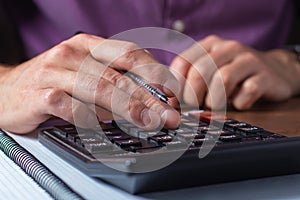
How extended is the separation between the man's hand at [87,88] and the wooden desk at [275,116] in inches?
4.3

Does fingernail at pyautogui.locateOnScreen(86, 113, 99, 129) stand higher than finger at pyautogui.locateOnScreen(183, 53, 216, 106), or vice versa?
fingernail at pyautogui.locateOnScreen(86, 113, 99, 129)

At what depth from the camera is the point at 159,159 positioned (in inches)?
15.7

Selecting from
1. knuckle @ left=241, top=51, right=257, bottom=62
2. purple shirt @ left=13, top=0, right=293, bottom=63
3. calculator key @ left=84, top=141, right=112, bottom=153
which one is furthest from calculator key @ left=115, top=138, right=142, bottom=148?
purple shirt @ left=13, top=0, right=293, bottom=63

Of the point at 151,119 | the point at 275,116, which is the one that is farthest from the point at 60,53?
the point at 275,116

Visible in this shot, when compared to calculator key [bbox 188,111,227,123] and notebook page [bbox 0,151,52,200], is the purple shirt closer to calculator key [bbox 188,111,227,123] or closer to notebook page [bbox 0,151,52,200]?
calculator key [bbox 188,111,227,123]

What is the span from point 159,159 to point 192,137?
0.22 feet

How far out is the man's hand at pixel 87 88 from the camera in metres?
0.50

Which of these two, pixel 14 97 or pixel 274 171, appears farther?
pixel 14 97

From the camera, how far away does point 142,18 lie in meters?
0.94

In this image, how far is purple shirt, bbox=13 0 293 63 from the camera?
3.05 ft

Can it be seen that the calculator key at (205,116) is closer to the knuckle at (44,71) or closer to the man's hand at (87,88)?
the man's hand at (87,88)

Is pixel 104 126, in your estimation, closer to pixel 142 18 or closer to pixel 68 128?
pixel 68 128

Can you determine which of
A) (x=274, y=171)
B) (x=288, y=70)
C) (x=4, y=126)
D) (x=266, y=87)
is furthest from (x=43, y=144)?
(x=288, y=70)

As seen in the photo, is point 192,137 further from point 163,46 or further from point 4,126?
point 163,46
